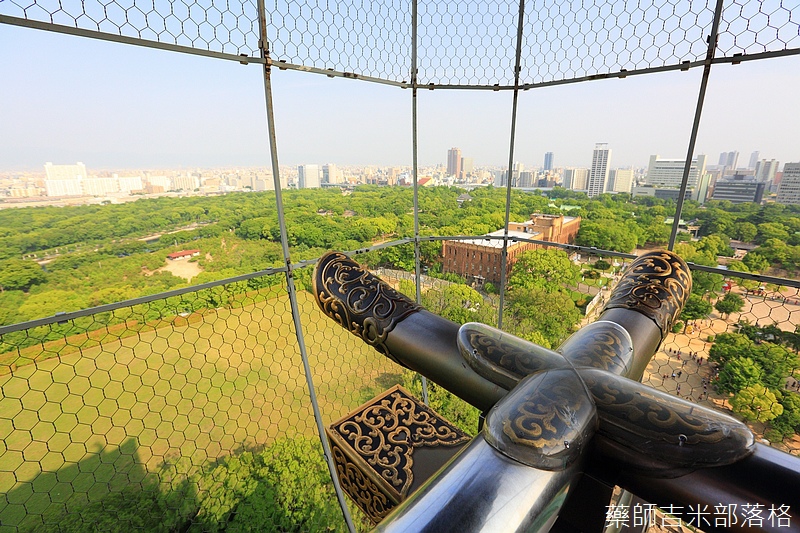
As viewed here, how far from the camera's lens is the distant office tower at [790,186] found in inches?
173

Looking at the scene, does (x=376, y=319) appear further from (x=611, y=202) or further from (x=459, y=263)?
(x=611, y=202)

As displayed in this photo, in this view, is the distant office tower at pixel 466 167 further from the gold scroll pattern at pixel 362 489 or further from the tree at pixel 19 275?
the tree at pixel 19 275

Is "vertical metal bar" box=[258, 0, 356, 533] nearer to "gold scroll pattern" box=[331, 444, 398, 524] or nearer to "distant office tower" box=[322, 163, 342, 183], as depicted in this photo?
"gold scroll pattern" box=[331, 444, 398, 524]

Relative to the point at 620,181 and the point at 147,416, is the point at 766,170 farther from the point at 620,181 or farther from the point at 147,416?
the point at 147,416

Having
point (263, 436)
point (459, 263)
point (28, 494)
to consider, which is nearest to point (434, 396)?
point (459, 263)

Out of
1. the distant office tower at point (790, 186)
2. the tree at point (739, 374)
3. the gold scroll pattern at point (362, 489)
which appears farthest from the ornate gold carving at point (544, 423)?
the tree at point (739, 374)

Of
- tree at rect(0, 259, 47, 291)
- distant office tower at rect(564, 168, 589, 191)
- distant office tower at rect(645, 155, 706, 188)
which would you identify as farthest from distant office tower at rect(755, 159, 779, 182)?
tree at rect(0, 259, 47, 291)

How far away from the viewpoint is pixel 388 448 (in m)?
1.40

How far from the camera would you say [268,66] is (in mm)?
1363

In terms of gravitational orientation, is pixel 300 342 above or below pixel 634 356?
below

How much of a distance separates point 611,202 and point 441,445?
42.9 feet

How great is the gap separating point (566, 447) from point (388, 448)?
1120 millimetres

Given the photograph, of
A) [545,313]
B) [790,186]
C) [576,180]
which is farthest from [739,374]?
[576,180]

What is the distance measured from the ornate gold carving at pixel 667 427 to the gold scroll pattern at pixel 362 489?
1027mm
